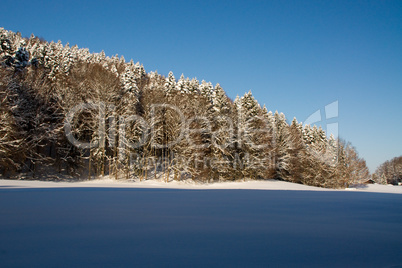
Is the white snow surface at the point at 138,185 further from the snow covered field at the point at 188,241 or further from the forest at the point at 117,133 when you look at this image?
the snow covered field at the point at 188,241

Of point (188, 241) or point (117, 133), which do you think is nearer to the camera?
point (188, 241)

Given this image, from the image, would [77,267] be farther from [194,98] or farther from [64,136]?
[194,98]

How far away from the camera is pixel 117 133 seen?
2905cm

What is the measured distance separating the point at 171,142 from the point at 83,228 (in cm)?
2656

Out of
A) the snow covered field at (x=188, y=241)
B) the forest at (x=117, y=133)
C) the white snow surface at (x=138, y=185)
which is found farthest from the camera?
the forest at (x=117, y=133)

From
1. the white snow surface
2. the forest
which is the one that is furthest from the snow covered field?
the forest

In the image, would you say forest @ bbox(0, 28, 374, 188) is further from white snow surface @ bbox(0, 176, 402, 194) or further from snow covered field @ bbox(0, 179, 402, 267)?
snow covered field @ bbox(0, 179, 402, 267)

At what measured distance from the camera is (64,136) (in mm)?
28734

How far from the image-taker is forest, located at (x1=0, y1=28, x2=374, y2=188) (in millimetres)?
26469

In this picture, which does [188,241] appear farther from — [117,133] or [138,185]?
[117,133]

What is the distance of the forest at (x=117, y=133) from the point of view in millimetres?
26469

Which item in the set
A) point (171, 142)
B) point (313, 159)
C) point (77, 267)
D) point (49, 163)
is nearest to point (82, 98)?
point (49, 163)

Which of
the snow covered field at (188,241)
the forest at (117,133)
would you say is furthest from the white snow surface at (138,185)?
the snow covered field at (188,241)

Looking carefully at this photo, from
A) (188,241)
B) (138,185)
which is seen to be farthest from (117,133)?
(188,241)
